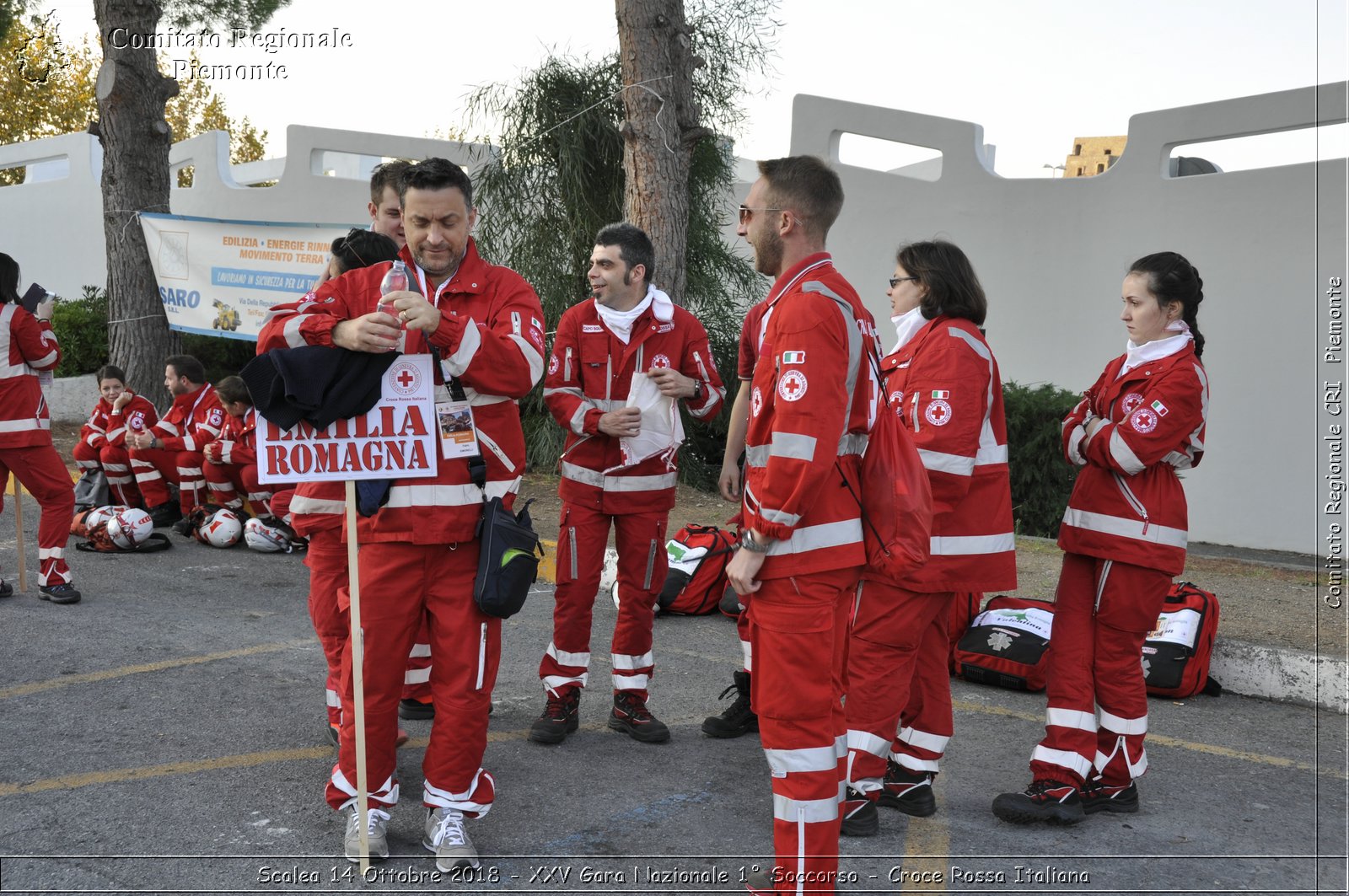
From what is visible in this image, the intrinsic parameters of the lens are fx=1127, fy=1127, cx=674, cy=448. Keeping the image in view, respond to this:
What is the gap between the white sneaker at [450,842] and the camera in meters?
3.59

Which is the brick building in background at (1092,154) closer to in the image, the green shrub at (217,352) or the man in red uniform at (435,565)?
the green shrub at (217,352)

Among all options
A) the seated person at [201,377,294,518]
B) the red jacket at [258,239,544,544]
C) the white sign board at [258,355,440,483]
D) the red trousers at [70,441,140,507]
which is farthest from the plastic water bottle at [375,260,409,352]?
the red trousers at [70,441,140,507]

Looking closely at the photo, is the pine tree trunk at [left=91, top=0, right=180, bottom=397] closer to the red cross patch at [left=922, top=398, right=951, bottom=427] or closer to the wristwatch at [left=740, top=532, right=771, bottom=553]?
the red cross patch at [left=922, top=398, right=951, bottom=427]

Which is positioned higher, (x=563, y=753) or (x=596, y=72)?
(x=596, y=72)

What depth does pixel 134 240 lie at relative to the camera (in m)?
11.6

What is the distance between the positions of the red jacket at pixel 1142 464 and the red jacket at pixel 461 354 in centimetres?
217

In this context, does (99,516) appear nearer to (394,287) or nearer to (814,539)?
(394,287)

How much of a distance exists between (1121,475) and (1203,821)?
52.9 inches

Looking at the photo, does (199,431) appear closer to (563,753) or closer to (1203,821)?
(563,753)

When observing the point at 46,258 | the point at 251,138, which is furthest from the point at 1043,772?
the point at 251,138

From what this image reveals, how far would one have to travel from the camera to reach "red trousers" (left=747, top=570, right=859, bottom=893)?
3.23 m

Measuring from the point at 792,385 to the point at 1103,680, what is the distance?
6.61 ft

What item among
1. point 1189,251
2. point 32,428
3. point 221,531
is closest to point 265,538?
point 221,531

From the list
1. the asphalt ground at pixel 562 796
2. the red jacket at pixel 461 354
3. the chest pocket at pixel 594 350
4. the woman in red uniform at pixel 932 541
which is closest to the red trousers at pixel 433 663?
the red jacket at pixel 461 354
